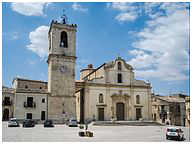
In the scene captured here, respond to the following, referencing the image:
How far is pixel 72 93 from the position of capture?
37.0m

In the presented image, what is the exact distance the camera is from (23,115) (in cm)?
3438

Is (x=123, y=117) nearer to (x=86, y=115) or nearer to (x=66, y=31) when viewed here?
(x=86, y=115)

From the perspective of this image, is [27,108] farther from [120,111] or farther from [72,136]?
[72,136]

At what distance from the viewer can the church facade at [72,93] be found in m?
35.2

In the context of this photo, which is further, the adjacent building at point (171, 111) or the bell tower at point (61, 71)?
the adjacent building at point (171, 111)

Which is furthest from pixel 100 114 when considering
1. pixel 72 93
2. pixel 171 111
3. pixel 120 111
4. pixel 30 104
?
pixel 171 111

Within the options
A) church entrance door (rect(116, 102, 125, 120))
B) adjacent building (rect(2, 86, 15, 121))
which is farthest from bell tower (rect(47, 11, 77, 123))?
church entrance door (rect(116, 102, 125, 120))

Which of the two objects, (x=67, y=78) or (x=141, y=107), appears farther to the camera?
(x=141, y=107)

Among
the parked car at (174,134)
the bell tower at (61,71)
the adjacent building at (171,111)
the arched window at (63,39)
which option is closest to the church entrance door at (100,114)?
the bell tower at (61,71)

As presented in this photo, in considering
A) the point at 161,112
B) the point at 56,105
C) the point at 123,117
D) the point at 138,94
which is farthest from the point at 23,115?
the point at 161,112

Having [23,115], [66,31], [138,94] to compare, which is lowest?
[23,115]

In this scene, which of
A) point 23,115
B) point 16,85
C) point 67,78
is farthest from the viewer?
point 16,85

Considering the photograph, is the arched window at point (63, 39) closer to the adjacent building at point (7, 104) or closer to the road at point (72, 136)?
the adjacent building at point (7, 104)

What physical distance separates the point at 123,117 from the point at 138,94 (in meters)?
4.82
